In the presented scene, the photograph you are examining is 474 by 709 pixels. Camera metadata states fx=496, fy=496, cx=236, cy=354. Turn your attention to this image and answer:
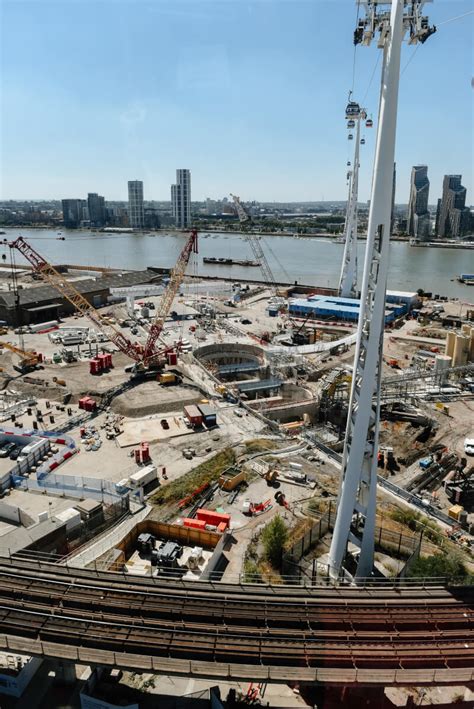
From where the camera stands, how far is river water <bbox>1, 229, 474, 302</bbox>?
58594 millimetres

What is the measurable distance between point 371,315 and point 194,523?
20.7ft

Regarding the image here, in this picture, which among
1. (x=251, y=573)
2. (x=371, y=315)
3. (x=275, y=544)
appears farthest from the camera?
(x=275, y=544)

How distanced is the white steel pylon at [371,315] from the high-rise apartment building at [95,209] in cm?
14824

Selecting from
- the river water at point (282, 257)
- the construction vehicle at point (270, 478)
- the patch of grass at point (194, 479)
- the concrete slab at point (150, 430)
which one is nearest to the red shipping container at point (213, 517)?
the patch of grass at point (194, 479)

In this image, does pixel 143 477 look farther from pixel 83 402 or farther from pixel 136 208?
pixel 136 208

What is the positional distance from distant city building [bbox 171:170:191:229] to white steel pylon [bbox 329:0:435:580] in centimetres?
13464

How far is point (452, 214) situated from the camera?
4515 inches

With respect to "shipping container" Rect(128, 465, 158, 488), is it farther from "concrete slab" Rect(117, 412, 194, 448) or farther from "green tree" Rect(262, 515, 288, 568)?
"green tree" Rect(262, 515, 288, 568)

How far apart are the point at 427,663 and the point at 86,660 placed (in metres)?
4.63

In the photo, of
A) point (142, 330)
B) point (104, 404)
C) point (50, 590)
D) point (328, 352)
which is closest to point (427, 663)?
point (50, 590)

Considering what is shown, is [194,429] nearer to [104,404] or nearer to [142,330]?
[104,404]

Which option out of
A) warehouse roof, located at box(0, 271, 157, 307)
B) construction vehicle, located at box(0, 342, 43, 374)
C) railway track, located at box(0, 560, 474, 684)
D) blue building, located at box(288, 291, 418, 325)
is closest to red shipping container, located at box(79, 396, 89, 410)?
construction vehicle, located at box(0, 342, 43, 374)

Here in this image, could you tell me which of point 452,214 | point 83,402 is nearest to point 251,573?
point 83,402

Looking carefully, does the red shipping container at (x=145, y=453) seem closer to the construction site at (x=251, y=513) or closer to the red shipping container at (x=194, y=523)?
the construction site at (x=251, y=513)
